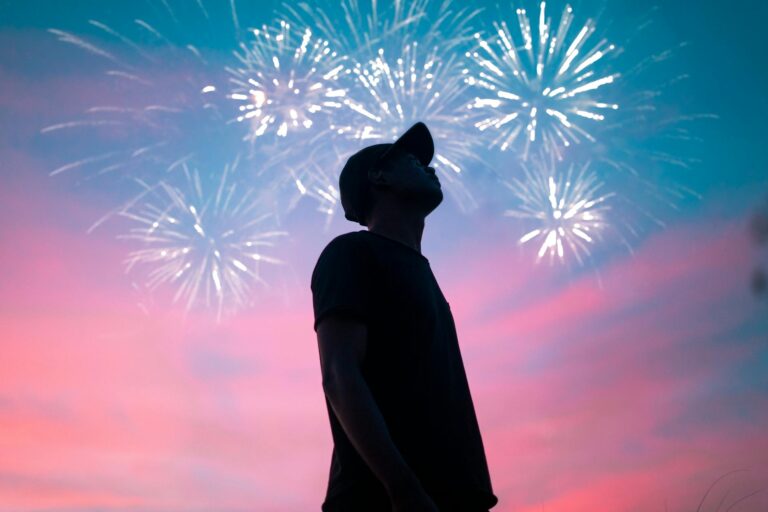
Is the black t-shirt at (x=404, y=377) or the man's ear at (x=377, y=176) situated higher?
the man's ear at (x=377, y=176)

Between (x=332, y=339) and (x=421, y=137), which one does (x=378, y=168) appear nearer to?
(x=421, y=137)

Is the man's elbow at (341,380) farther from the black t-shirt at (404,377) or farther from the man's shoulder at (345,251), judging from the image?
the man's shoulder at (345,251)

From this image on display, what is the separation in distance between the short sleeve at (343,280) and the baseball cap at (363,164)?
1.89ft

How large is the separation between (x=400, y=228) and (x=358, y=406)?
48.9 inches

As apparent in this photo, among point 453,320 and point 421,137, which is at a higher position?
point 421,137

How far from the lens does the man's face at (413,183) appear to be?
427 centimetres

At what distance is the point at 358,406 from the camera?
319 centimetres

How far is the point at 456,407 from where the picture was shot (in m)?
3.60

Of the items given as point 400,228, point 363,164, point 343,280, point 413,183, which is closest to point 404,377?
point 343,280

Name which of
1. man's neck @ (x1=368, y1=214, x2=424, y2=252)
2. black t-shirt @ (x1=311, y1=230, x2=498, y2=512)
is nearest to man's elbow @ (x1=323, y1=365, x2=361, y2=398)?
black t-shirt @ (x1=311, y1=230, x2=498, y2=512)

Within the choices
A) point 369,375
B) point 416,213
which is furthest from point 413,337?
point 416,213

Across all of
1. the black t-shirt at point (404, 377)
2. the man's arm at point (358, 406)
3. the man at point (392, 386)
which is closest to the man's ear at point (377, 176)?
the man at point (392, 386)

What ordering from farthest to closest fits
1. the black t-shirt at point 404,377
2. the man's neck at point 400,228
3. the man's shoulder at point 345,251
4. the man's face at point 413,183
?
the man's face at point 413,183
the man's neck at point 400,228
the man's shoulder at point 345,251
the black t-shirt at point 404,377

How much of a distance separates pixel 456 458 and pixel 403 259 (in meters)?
0.98
